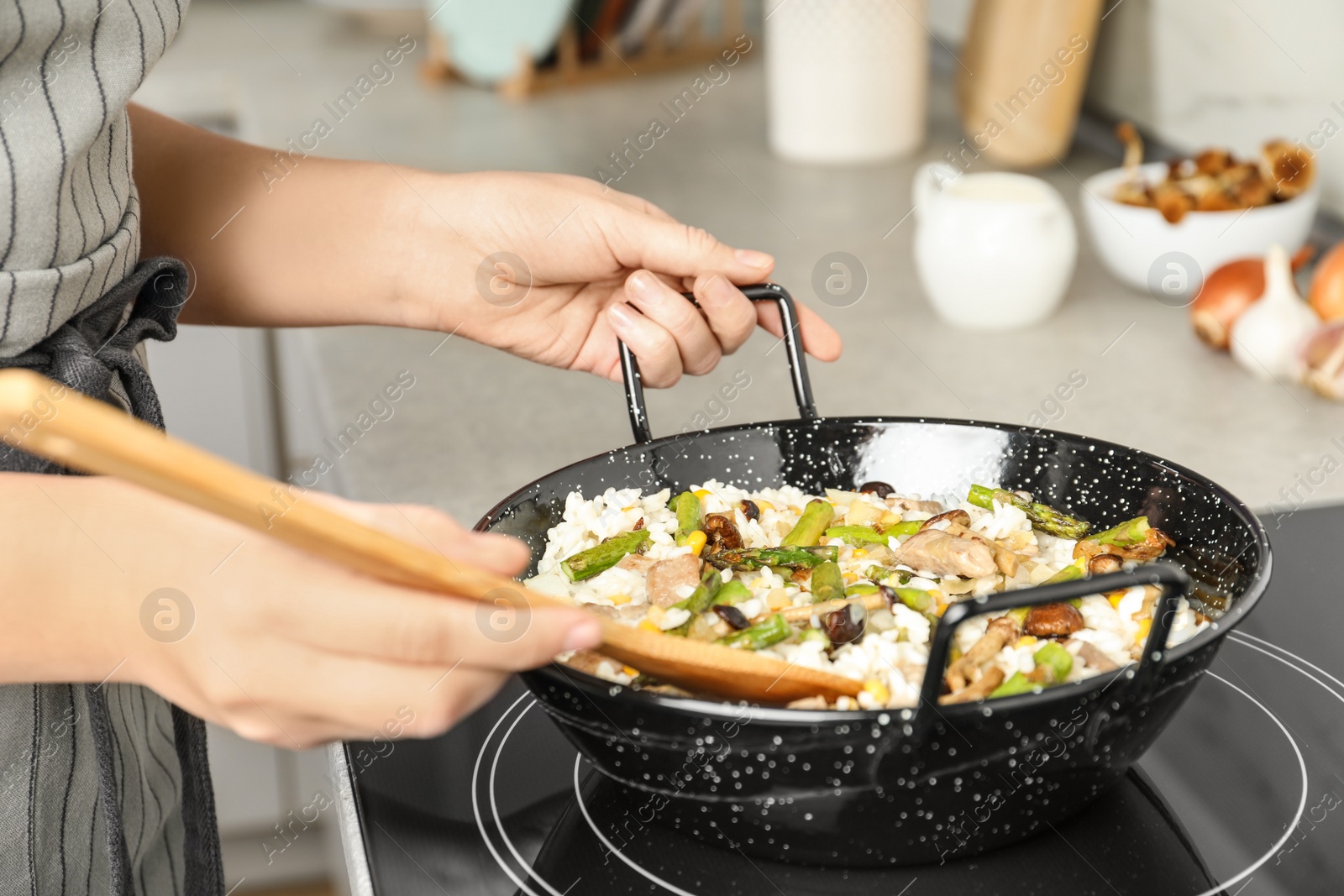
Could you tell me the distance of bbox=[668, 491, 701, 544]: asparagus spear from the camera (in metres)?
0.81

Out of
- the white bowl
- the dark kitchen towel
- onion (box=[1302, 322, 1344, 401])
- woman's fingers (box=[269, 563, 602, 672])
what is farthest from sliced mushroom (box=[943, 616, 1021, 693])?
the white bowl

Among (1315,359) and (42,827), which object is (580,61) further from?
(42,827)

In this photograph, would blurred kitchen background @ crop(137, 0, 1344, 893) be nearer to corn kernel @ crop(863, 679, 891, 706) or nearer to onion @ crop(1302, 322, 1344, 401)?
onion @ crop(1302, 322, 1344, 401)

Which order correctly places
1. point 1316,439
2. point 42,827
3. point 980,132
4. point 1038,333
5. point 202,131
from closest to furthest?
point 42,827 → point 202,131 → point 1316,439 → point 1038,333 → point 980,132

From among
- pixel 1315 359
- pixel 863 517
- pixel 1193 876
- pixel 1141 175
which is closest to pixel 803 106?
pixel 1141 175

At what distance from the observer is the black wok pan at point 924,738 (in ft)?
1.78

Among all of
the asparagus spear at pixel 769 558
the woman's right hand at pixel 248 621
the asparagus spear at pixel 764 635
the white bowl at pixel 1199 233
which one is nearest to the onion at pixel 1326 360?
Answer: the white bowl at pixel 1199 233

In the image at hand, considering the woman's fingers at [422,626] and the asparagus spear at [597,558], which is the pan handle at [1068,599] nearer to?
the woman's fingers at [422,626]

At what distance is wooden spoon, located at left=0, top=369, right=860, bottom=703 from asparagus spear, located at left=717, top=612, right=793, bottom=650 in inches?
2.0

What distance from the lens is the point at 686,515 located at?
0.82 metres

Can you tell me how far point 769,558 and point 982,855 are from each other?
0.22 metres

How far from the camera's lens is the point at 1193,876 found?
65cm

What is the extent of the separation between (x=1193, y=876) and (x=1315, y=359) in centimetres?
81

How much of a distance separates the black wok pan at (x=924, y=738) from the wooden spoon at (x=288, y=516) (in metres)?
0.03
